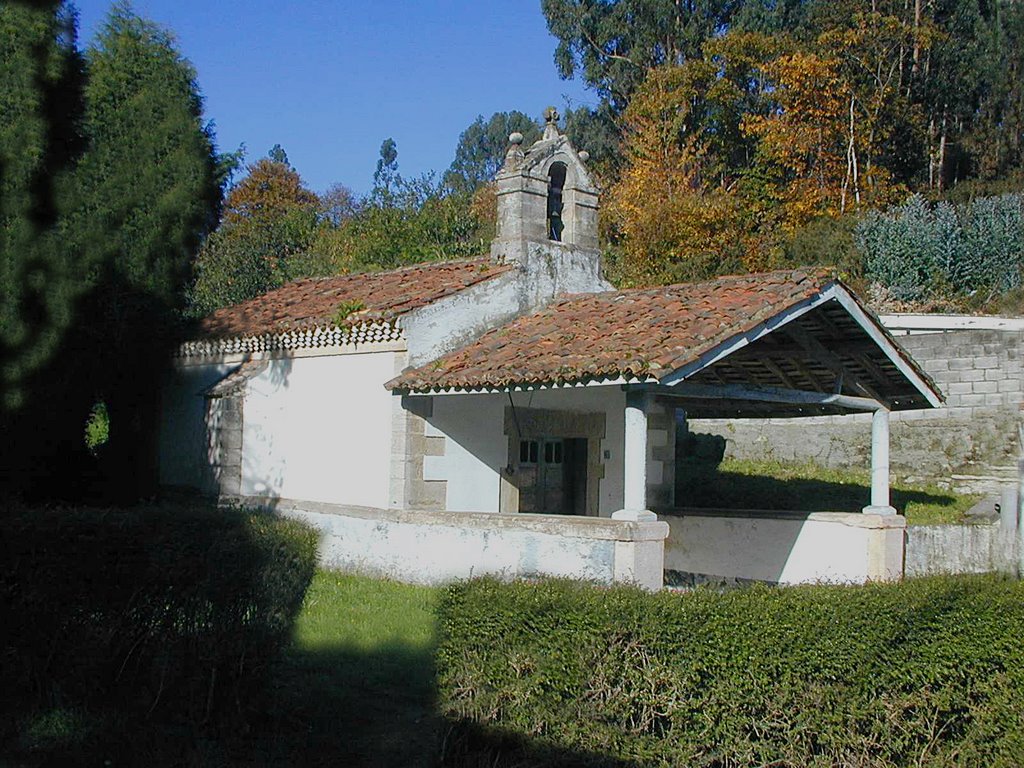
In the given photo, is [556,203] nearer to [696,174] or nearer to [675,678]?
[675,678]

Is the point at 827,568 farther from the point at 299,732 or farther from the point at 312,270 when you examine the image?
the point at 312,270

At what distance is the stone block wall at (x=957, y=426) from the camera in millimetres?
18781

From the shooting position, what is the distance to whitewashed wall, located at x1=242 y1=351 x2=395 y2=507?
12875mm

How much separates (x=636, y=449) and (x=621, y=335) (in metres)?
1.43

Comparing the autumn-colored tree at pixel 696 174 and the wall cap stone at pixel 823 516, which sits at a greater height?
the autumn-colored tree at pixel 696 174

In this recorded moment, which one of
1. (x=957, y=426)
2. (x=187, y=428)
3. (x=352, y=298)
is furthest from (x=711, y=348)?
(x=957, y=426)

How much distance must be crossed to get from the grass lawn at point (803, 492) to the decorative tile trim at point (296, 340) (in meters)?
6.46

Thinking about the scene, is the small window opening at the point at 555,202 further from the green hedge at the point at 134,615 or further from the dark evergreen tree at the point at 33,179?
the green hedge at the point at 134,615

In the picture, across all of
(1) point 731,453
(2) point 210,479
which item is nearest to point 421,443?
(2) point 210,479

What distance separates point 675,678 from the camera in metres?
6.29

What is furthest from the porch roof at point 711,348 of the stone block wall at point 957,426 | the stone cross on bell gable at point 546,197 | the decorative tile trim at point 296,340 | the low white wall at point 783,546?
the stone block wall at point 957,426

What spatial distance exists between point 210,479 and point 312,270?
1599cm

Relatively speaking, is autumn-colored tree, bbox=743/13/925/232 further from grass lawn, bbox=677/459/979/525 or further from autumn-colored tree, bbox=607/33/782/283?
grass lawn, bbox=677/459/979/525

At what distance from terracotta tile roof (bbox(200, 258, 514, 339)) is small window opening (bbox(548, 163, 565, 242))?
1134mm
